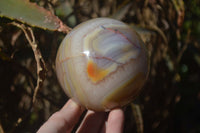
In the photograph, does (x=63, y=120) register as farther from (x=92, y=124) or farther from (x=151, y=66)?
(x=151, y=66)

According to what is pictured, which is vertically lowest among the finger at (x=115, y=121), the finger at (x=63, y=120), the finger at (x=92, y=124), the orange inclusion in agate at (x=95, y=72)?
the finger at (x=92, y=124)

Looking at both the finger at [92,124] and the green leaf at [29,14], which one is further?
the finger at [92,124]

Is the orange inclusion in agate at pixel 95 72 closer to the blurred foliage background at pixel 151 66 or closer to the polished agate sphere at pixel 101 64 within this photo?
the polished agate sphere at pixel 101 64

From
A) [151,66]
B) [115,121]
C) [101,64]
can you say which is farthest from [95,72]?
[151,66]

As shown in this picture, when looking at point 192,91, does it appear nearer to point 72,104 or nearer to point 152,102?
point 152,102

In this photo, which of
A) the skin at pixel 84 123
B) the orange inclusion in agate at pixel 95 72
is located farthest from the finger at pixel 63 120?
the orange inclusion in agate at pixel 95 72

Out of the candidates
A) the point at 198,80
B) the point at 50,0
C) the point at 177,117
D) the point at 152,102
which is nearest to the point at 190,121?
the point at 177,117
